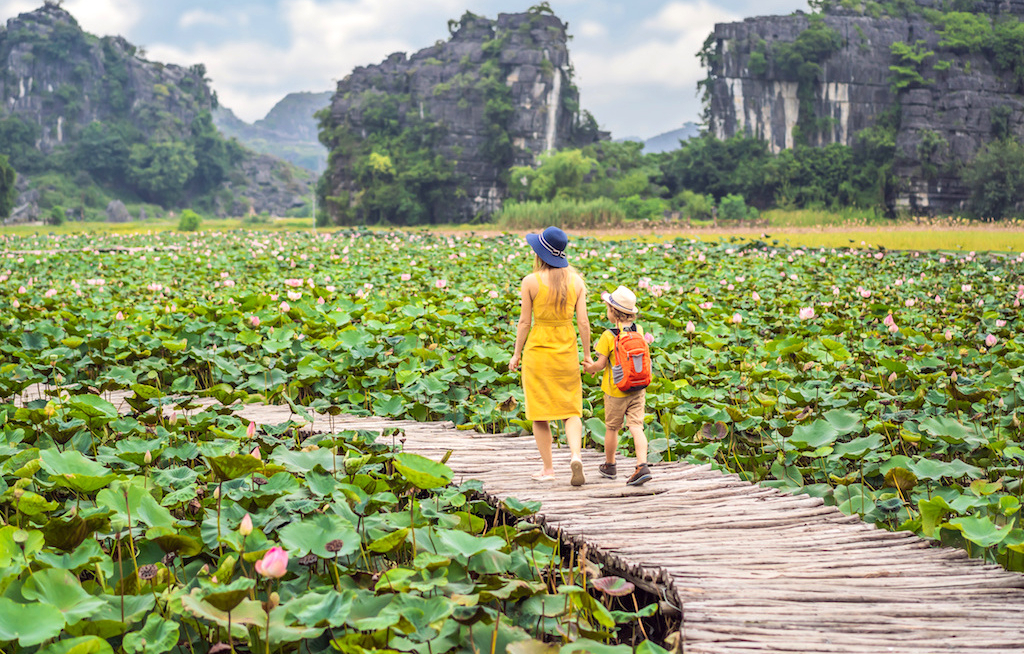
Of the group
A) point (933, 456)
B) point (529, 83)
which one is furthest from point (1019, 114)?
point (933, 456)

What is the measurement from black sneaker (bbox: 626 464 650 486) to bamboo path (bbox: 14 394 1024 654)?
0.03 m

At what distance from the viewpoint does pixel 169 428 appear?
3322 mm

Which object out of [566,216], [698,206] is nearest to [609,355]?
[566,216]

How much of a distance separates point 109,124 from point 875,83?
70.2 m

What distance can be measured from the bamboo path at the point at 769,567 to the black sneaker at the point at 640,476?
0.03 meters

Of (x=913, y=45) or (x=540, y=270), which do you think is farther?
(x=913, y=45)

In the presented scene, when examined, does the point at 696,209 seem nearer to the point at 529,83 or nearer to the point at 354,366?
the point at 529,83

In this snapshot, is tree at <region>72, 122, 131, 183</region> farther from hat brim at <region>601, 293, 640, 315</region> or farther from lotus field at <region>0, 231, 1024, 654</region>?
hat brim at <region>601, 293, 640, 315</region>

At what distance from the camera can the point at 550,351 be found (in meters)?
3.24

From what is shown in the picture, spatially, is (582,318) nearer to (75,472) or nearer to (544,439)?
(544,439)

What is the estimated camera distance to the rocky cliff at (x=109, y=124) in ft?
240

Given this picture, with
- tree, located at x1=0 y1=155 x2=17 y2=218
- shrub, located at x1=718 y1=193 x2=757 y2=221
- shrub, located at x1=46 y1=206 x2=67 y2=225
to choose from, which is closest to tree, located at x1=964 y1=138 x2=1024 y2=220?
shrub, located at x1=718 y1=193 x2=757 y2=221

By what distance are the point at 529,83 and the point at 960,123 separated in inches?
984

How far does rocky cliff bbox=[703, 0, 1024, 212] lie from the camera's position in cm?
3991
